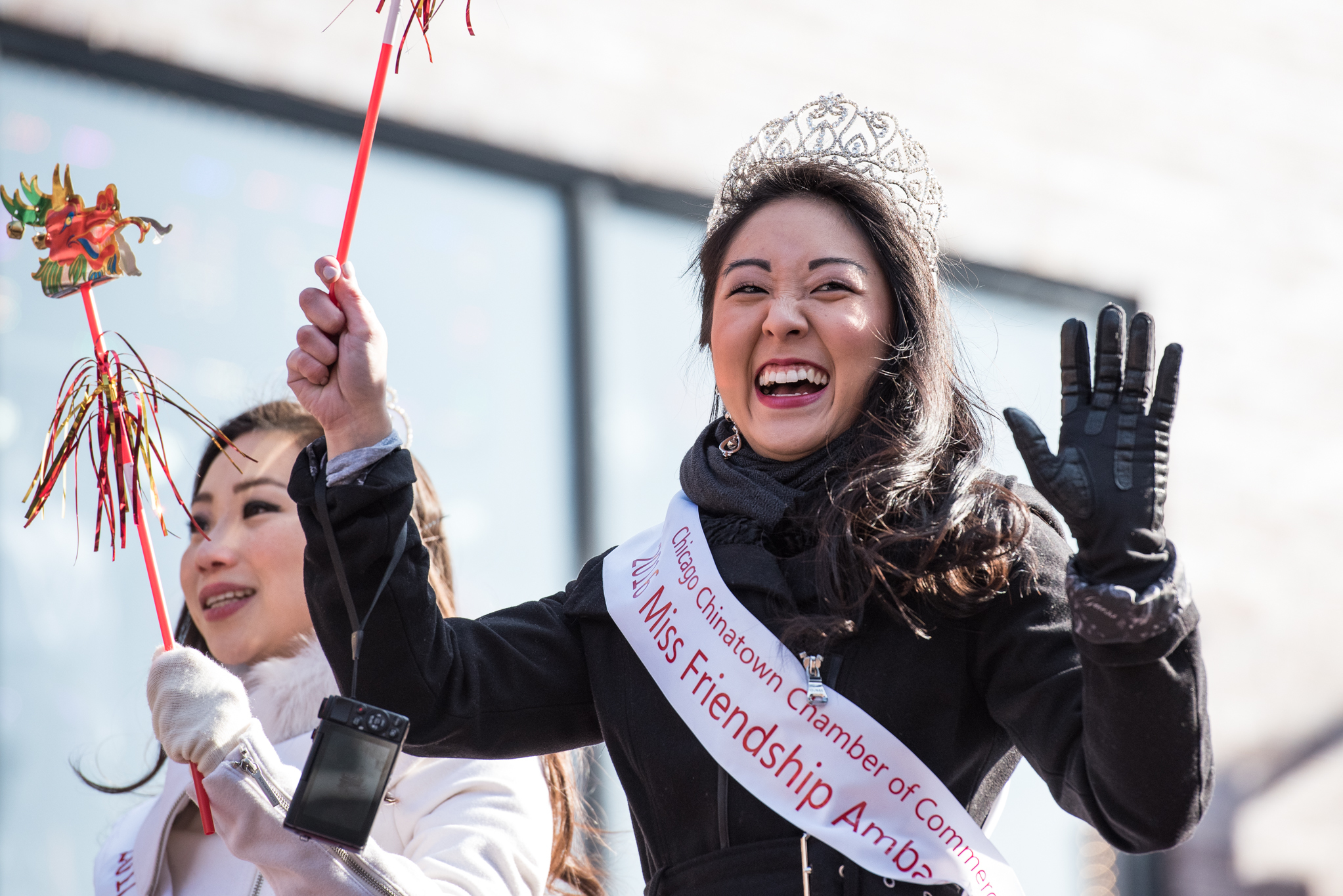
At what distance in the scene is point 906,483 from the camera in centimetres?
154

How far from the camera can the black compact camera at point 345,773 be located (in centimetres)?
133

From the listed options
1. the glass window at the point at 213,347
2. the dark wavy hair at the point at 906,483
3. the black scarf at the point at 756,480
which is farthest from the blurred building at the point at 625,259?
the black scarf at the point at 756,480

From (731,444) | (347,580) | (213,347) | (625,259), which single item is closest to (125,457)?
(347,580)

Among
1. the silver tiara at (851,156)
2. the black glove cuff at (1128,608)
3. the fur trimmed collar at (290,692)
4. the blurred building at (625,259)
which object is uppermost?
the blurred building at (625,259)

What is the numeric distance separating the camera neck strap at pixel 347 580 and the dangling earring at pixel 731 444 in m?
0.46

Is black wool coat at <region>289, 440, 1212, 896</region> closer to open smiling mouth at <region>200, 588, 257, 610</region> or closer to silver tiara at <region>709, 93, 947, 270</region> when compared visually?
silver tiara at <region>709, 93, 947, 270</region>

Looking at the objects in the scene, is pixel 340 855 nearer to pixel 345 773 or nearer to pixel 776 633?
pixel 345 773

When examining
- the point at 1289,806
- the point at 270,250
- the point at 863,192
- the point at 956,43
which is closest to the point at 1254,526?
the point at 1289,806

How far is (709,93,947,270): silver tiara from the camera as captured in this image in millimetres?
1885

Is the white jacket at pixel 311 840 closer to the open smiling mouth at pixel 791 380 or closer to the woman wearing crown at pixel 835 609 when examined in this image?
the woman wearing crown at pixel 835 609

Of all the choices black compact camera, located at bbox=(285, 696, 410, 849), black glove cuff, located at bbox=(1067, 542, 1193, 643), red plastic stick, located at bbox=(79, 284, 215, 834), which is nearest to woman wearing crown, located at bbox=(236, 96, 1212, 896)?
black glove cuff, located at bbox=(1067, 542, 1193, 643)

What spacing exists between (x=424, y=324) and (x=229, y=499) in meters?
1.50

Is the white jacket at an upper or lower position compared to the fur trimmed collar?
lower

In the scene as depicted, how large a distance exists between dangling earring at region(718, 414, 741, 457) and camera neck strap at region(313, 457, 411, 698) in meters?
0.46
